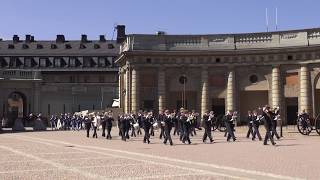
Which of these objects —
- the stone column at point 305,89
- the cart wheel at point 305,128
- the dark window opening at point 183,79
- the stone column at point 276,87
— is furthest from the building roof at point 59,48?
the cart wheel at point 305,128

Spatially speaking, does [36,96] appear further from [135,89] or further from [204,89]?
[204,89]

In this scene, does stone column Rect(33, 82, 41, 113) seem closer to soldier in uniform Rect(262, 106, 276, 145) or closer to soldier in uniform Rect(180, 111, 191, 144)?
soldier in uniform Rect(180, 111, 191, 144)

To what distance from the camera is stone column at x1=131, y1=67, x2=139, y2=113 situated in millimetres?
56062

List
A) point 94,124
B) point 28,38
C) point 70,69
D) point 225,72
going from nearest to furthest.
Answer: point 94,124
point 225,72
point 70,69
point 28,38

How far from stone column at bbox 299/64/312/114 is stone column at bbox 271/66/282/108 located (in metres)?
2.18

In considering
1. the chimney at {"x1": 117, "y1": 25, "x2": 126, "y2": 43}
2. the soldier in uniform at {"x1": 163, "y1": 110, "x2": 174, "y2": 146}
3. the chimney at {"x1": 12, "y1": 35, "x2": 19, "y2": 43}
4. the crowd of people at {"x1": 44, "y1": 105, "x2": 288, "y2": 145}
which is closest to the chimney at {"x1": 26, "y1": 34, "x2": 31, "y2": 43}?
the chimney at {"x1": 12, "y1": 35, "x2": 19, "y2": 43}

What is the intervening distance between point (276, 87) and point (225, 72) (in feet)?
17.9

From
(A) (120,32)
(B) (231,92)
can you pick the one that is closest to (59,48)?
(A) (120,32)

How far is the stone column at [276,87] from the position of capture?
52.0m

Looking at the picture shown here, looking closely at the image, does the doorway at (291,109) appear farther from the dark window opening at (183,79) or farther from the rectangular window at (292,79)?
the dark window opening at (183,79)

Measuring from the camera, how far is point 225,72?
2151 inches

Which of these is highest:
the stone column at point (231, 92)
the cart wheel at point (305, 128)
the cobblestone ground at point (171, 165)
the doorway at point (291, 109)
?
the stone column at point (231, 92)

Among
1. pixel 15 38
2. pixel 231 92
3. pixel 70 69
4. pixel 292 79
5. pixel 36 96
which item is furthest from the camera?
pixel 15 38

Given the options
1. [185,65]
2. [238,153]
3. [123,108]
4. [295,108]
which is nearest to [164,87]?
[185,65]
